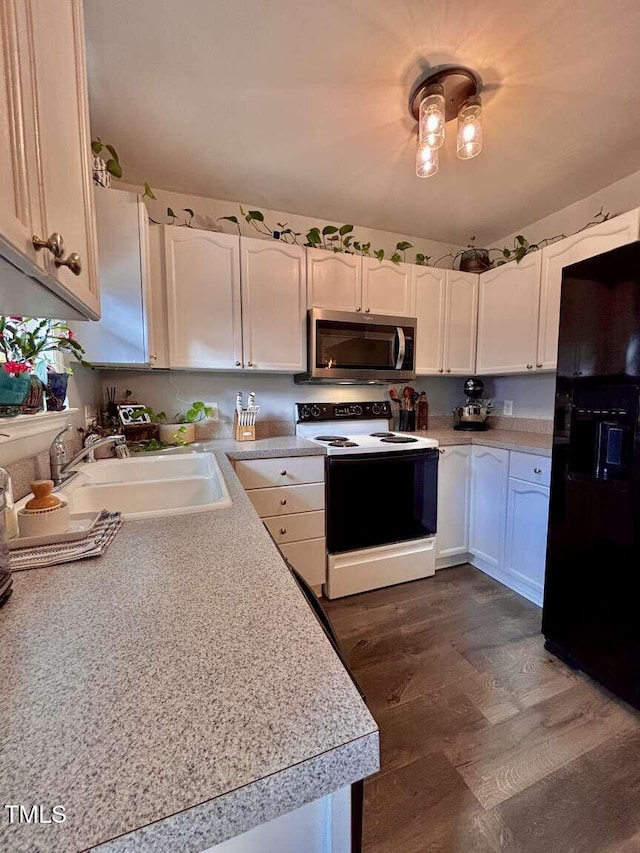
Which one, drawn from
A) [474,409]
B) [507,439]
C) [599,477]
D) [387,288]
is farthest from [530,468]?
[387,288]

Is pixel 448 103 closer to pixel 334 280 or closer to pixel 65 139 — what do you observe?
pixel 334 280

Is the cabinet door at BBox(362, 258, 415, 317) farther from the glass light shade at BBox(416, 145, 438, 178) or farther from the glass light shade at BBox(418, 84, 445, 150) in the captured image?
the glass light shade at BBox(418, 84, 445, 150)

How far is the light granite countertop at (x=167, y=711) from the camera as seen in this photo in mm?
283

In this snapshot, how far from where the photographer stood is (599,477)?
1413 mm

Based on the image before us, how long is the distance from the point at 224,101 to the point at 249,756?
2.07 metres

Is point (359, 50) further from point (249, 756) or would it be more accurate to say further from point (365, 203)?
point (249, 756)

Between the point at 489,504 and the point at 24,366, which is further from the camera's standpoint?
the point at 489,504

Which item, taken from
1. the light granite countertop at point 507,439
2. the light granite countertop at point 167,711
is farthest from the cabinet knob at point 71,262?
the light granite countertop at point 507,439

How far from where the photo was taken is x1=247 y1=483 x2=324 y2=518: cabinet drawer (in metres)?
1.88

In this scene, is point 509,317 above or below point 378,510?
above

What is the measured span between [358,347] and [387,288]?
508 millimetres

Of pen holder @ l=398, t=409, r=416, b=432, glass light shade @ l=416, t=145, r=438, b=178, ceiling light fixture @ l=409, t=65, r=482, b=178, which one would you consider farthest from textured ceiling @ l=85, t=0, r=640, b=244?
pen holder @ l=398, t=409, r=416, b=432

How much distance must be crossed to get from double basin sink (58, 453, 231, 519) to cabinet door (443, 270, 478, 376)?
1.94 metres

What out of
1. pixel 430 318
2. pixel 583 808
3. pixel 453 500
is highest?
pixel 430 318
